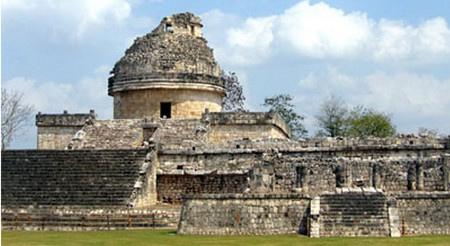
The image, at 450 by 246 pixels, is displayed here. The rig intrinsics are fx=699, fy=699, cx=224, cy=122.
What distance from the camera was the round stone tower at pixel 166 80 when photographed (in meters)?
26.9

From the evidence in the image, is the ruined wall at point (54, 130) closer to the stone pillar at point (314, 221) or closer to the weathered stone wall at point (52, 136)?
the weathered stone wall at point (52, 136)

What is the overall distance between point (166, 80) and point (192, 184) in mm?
7278

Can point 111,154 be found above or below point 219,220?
above

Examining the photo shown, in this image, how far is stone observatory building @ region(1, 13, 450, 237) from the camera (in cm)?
1400

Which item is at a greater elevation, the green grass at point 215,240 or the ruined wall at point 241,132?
the ruined wall at point 241,132

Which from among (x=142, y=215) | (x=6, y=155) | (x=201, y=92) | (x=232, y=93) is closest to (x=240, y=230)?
(x=142, y=215)

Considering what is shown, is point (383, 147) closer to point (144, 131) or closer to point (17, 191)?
point (144, 131)

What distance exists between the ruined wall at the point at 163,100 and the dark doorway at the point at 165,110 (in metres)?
0.13

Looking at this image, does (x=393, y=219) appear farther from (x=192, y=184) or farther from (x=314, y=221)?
(x=192, y=184)

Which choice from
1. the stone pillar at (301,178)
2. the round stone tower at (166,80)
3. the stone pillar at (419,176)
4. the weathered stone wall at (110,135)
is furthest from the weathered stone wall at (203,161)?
the round stone tower at (166,80)

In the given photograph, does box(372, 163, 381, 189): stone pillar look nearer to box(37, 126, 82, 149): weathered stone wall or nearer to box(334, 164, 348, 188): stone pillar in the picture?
box(334, 164, 348, 188): stone pillar

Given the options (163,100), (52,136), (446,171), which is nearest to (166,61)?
(163,100)

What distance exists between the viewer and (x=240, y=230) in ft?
46.0

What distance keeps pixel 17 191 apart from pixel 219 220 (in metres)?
7.19
